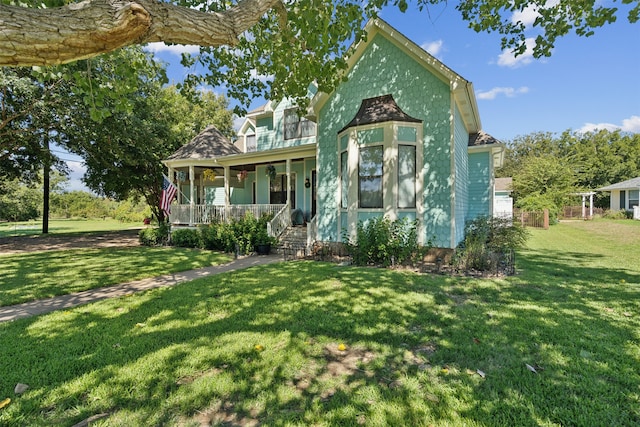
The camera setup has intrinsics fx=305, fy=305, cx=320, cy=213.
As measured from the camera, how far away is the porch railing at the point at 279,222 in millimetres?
11829

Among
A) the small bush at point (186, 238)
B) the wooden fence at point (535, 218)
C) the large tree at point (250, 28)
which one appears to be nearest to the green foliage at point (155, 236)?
the small bush at point (186, 238)

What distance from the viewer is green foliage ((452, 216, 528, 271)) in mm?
7797

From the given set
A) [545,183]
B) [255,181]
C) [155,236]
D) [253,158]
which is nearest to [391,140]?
[253,158]

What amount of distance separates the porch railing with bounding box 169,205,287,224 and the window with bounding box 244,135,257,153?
17.7 ft

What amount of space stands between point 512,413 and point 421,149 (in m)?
7.82

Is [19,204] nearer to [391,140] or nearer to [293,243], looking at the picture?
[293,243]

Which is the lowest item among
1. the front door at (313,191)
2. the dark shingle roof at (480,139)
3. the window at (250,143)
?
the front door at (313,191)

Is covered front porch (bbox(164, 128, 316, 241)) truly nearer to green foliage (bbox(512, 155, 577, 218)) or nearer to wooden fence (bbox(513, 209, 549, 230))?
wooden fence (bbox(513, 209, 549, 230))

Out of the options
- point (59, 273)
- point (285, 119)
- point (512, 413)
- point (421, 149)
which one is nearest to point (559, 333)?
point (512, 413)

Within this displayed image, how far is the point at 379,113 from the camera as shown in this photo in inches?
366

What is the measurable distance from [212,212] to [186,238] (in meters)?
1.61

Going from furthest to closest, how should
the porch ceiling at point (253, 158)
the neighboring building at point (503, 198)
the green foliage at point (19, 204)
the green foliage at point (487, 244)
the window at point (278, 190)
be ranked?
the green foliage at point (19, 204)
the neighboring building at point (503, 198)
the window at point (278, 190)
the porch ceiling at point (253, 158)
the green foliage at point (487, 244)

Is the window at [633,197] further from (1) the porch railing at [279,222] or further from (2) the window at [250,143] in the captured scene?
(2) the window at [250,143]

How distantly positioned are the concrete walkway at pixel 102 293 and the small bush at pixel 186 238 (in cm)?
508
